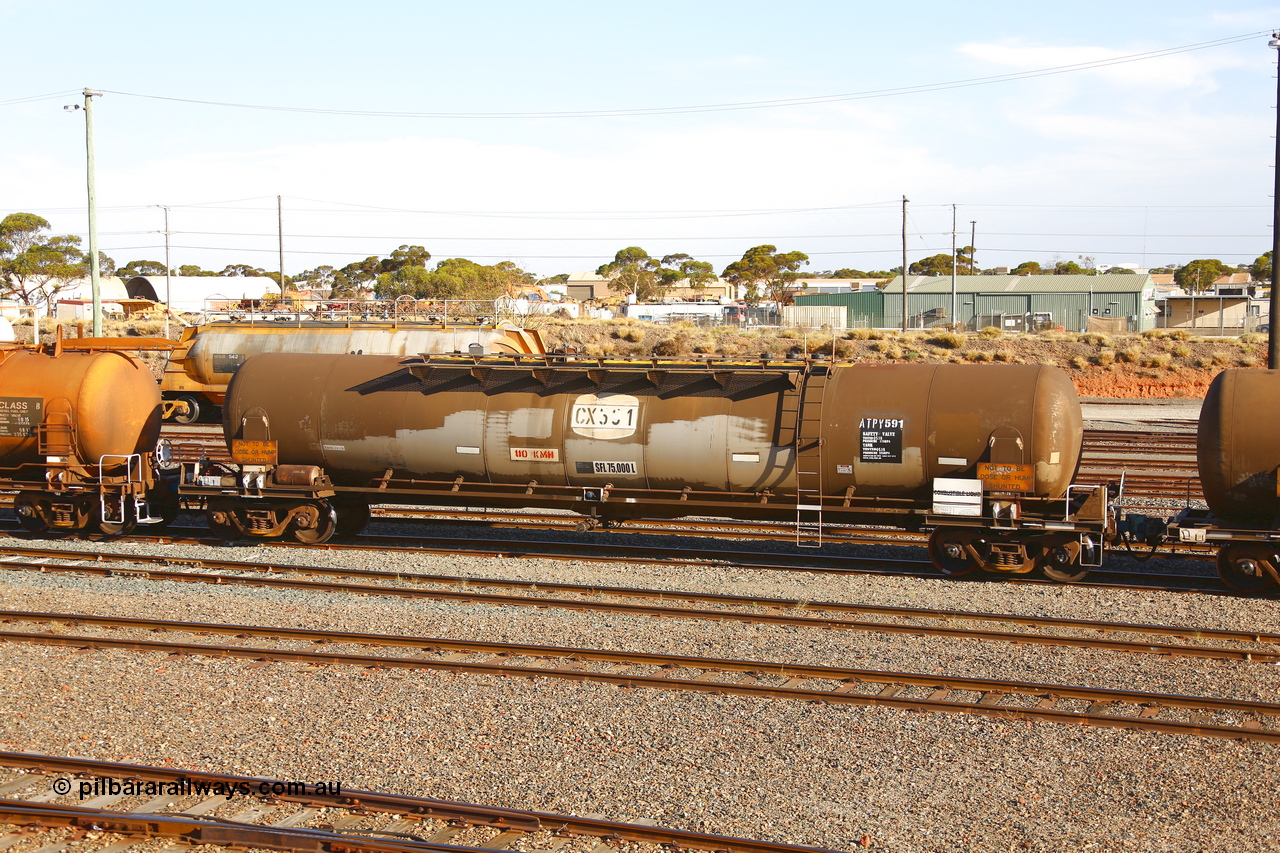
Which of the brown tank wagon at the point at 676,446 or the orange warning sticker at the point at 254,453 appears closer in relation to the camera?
the brown tank wagon at the point at 676,446

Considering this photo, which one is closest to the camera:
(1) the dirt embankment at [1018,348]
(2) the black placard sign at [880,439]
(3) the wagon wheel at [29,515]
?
(2) the black placard sign at [880,439]

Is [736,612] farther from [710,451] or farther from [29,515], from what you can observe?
[29,515]

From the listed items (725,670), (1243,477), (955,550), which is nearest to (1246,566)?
(1243,477)

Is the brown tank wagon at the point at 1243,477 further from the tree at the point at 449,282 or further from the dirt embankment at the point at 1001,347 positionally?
the tree at the point at 449,282

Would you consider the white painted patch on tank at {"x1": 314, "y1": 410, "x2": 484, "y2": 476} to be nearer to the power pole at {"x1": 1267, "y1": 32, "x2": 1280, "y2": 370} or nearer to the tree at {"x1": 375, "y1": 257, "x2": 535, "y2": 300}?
the power pole at {"x1": 1267, "y1": 32, "x2": 1280, "y2": 370}

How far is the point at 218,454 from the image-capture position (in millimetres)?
26938

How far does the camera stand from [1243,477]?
13766 millimetres

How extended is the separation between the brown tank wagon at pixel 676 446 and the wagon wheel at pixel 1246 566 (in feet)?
5.31

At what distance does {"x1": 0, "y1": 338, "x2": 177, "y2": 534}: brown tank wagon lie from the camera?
58.5ft

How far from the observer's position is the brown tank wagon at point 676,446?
1448 centimetres

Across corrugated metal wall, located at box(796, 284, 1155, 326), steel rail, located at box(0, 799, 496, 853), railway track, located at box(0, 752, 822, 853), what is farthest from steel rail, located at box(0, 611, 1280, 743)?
corrugated metal wall, located at box(796, 284, 1155, 326)

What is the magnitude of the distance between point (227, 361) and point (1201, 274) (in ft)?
384

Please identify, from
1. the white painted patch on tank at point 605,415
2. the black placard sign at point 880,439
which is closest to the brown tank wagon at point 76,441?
the white painted patch on tank at point 605,415

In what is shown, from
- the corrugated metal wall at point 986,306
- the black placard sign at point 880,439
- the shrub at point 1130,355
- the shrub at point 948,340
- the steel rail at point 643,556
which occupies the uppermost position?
the corrugated metal wall at point 986,306
